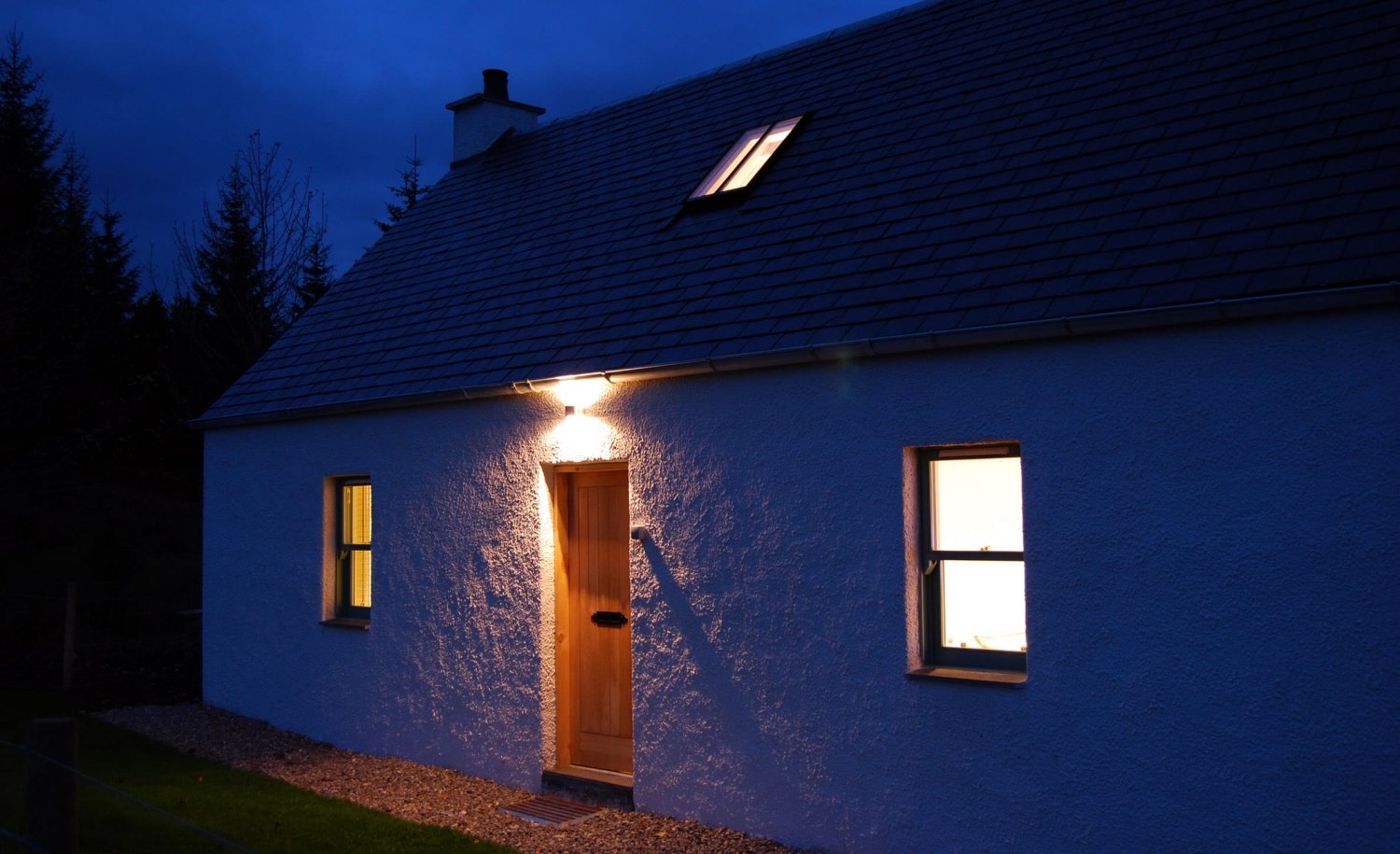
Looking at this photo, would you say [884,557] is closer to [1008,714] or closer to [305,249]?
[1008,714]

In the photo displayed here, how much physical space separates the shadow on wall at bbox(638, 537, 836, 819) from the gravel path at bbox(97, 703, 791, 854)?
269 mm

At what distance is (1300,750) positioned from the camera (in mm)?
5582

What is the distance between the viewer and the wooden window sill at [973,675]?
6.64 m

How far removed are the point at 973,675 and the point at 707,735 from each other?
208 cm

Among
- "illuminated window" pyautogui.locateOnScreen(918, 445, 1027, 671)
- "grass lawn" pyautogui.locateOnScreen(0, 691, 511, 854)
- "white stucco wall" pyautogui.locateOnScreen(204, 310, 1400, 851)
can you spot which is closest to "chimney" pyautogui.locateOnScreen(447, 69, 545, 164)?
"white stucco wall" pyautogui.locateOnScreen(204, 310, 1400, 851)

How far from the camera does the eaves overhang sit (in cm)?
552

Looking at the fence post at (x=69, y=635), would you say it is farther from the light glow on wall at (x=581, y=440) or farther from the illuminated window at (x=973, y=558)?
the illuminated window at (x=973, y=558)

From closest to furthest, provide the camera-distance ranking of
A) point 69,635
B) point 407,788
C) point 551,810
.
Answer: point 551,810 → point 407,788 → point 69,635

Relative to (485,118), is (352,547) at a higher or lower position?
lower

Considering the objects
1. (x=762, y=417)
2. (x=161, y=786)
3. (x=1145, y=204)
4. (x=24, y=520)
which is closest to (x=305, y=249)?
(x=24, y=520)

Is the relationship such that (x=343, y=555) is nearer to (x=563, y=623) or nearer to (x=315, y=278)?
(x=563, y=623)

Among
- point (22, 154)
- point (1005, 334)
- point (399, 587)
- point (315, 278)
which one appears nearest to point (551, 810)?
point (399, 587)

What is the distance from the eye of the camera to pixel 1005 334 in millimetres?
6609

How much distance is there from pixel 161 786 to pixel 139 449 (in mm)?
23205
